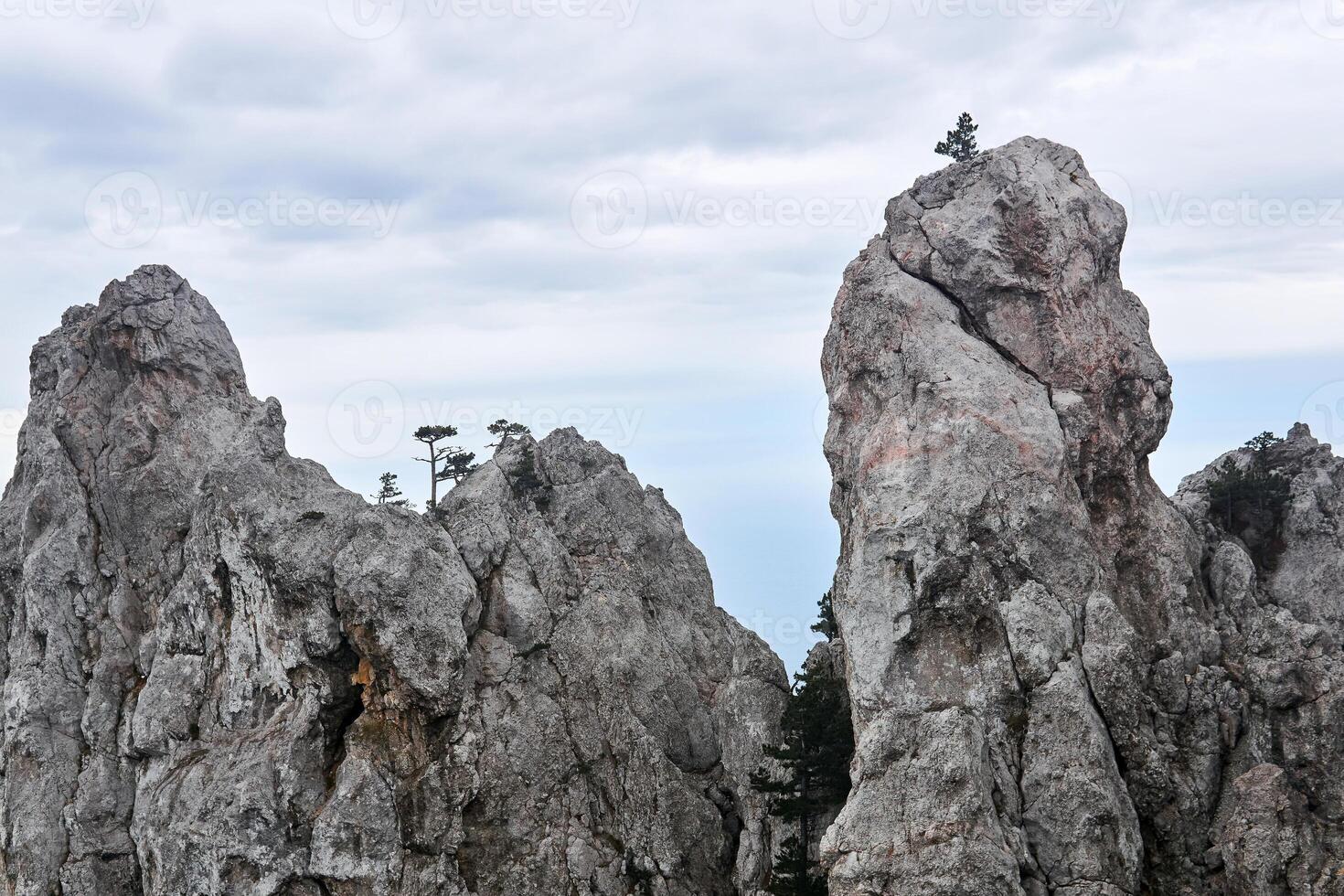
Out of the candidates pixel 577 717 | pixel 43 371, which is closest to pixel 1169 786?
pixel 577 717

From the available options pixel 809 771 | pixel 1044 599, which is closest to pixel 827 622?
pixel 809 771

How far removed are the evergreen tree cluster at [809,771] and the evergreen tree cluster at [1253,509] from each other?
21062 millimetres

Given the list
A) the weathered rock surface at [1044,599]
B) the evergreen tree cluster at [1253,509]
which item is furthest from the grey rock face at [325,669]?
the evergreen tree cluster at [1253,509]

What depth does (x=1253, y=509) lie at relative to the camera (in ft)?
185

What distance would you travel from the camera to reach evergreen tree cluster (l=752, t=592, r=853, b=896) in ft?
166

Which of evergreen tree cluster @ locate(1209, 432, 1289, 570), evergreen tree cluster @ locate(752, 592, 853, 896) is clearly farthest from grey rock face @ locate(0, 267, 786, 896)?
evergreen tree cluster @ locate(1209, 432, 1289, 570)

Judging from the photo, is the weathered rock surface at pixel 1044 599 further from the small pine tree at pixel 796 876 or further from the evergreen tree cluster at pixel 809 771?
the small pine tree at pixel 796 876

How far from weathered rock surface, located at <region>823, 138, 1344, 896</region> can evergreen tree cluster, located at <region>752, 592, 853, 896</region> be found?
4.83 meters

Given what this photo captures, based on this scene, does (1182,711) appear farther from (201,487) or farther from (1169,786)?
(201,487)

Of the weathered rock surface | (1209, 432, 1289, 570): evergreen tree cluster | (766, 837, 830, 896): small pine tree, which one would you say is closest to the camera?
the weathered rock surface

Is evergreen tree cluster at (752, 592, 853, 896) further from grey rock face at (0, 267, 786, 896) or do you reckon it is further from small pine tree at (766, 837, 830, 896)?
grey rock face at (0, 267, 786, 896)

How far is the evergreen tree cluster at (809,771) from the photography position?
50.6 metres

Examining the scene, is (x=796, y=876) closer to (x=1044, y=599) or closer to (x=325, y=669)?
(x=1044, y=599)

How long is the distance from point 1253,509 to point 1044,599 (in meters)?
17.2
